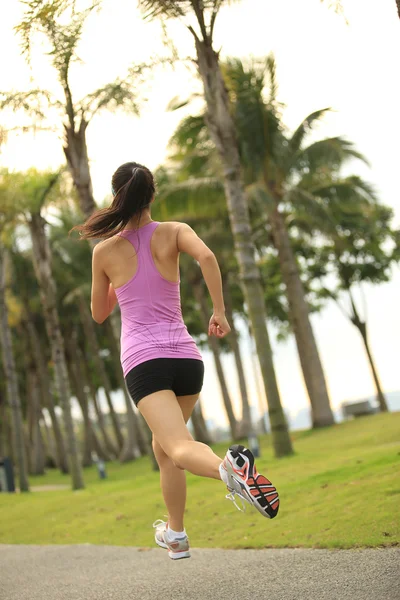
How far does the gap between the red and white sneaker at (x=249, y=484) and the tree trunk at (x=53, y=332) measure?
17.8 meters

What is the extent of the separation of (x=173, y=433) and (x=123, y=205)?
1277 millimetres

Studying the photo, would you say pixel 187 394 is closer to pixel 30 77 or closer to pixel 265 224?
pixel 30 77

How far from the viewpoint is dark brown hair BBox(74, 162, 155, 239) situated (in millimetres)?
4625

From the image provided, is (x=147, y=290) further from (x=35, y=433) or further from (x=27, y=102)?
(x=35, y=433)

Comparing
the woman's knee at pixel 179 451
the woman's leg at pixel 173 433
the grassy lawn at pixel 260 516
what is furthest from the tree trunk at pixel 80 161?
the woman's knee at pixel 179 451

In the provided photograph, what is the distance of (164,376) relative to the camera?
14.5ft

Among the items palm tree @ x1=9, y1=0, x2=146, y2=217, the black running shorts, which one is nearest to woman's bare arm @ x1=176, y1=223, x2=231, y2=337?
the black running shorts

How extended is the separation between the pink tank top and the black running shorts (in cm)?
3

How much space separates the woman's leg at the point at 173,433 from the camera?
4.20 m

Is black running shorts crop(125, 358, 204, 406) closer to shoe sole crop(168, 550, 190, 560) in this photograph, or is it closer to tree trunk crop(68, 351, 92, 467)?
shoe sole crop(168, 550, 190, 560)

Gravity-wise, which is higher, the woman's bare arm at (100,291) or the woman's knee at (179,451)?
the woman's bare arm at (100,291)

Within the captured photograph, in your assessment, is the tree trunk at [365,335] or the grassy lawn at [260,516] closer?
the grassy lawn at [260,516]

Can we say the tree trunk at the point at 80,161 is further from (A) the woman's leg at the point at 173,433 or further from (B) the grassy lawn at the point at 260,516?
(A) the woman's leg at the point at 173,433

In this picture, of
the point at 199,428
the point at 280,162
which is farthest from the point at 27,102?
the point at 199,428
